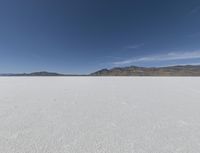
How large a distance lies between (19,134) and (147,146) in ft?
5.31

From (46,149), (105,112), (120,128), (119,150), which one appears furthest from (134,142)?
(105,112)

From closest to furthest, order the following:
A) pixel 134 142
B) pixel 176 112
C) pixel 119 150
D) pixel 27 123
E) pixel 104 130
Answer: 1. pixel 119 150
2. pixel 134 142
3. pixel 104 130
4. pixel 27 123
5. pixel 176 112

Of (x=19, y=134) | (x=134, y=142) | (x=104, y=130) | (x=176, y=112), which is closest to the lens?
(x=134, y=142)

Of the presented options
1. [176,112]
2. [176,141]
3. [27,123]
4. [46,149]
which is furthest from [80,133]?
[176,112]

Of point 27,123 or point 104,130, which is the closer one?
point 104,130

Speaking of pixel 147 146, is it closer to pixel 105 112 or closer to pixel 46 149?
pixel 46 149

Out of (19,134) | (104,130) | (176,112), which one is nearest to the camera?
(19,134)

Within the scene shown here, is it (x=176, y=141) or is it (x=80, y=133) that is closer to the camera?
(x=176, y=141)

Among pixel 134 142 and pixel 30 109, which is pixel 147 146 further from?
pixel 30 109

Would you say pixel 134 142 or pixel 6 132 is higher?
pixel 6 132

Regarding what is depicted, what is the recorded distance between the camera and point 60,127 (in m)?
2.06

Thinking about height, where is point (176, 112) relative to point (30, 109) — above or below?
below

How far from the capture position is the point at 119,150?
4.83 feet

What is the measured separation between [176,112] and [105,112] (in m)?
1.40
